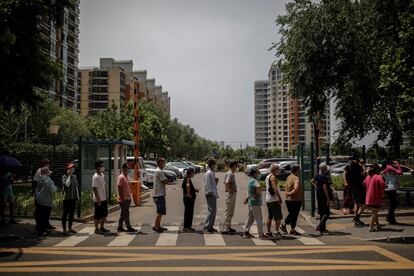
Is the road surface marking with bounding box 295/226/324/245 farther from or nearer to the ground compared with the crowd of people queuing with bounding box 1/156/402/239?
nearer to the ground

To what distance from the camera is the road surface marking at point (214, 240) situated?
1114 centimetres

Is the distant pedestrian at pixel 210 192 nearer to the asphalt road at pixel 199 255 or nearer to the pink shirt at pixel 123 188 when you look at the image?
the asphalt road at pixel 199 255

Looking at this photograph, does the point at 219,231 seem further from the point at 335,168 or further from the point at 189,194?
the point at 335,168

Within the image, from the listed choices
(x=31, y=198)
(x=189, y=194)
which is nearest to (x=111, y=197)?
(x=31, y=198)

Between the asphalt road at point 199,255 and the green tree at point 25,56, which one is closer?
the asphalt road at point 199,255

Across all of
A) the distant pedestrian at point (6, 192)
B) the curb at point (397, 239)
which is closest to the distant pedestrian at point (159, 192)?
the distant pedestrian at point (6, 192)

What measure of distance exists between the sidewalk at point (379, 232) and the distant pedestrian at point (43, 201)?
25.0 feet

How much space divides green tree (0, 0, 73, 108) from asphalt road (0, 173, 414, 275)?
20.3ft

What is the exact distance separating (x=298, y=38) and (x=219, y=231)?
36.2 feet

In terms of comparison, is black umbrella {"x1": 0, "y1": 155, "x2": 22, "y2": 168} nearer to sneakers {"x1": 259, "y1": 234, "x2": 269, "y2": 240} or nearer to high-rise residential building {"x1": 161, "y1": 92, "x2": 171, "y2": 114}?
sneakers {"x1": 259, "y1": 234, "x2": 269, "y2": 240}

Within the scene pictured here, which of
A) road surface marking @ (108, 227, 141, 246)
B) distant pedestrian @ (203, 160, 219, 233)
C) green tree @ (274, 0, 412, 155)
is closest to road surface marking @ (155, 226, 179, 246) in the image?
road surface marking @ (108, 227, 141, 246)

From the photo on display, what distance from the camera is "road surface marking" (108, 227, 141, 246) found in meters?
11.2

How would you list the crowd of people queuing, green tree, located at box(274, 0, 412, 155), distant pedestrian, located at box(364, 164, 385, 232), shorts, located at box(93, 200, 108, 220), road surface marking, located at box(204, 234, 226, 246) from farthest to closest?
green tree, located at box(274, 0, 412, 155), shorts, located at box(93, 200, 108, 220), distant pedestrian, located at box(364, 164, 385, 232), the crowd of people queuing, road surface marking, located at box(204, 234, 226, 246)

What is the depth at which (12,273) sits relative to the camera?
8031 mm
